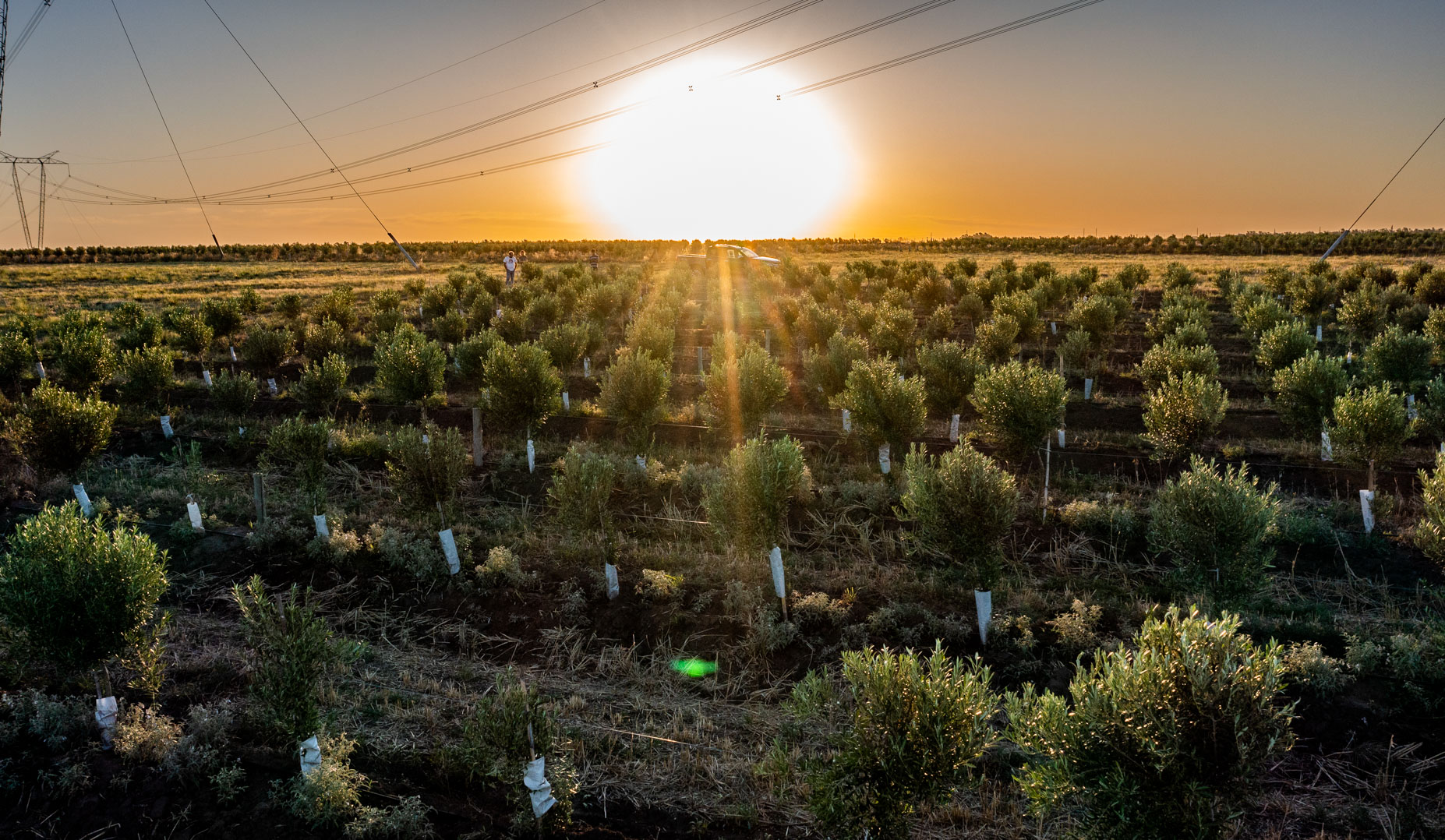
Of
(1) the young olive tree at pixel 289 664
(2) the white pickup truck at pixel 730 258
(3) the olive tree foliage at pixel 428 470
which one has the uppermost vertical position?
(2) the white pickup truck at pixel 730 258

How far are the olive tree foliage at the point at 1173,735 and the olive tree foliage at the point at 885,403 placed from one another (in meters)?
11.6

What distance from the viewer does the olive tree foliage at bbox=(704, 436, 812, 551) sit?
1226 cm

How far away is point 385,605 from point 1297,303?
43828mm

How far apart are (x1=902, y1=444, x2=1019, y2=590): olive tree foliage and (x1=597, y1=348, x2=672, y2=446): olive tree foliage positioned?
9.88 metres

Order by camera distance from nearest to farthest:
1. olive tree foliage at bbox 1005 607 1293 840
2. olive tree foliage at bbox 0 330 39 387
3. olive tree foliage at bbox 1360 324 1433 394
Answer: olive tree foliage at bbox 1005 607 1293 840 → olive tree foliage at bbox 1360 324 1433 394 → olive tree foliage at bbox 0 330 39 387

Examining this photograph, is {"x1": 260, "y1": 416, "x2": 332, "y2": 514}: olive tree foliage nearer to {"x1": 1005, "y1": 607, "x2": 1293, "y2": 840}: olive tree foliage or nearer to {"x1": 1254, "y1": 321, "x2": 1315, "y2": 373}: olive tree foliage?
{"x1": 1005, "y1": 607, "x2": 1293, "y2": 840}: olive tree foliage

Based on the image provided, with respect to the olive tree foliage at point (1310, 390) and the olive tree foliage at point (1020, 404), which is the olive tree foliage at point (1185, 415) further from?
the olive tree foliage at point (1310, 390)

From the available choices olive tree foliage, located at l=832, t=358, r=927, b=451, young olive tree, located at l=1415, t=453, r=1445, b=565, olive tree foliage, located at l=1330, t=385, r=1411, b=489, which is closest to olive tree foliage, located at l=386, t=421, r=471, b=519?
olive tree foliage, located at l=832, t=358, r=927, b=451

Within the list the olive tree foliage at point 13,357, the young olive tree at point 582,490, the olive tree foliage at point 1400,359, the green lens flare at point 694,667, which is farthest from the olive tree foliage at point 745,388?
the olive tree foliage at point 13,357

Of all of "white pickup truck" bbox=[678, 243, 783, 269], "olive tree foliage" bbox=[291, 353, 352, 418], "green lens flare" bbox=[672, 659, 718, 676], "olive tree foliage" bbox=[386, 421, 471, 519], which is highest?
"white pickup truck" bbox=[678, 243, 783, 269]

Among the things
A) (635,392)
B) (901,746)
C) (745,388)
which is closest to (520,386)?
(635,392)

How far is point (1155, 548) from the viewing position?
14.2m

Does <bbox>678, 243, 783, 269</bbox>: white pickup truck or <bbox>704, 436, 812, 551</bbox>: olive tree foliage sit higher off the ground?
<bbox>678, 243, 783, 269</bbox>: white pickup truck

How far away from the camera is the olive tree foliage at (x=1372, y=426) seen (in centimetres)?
1512
